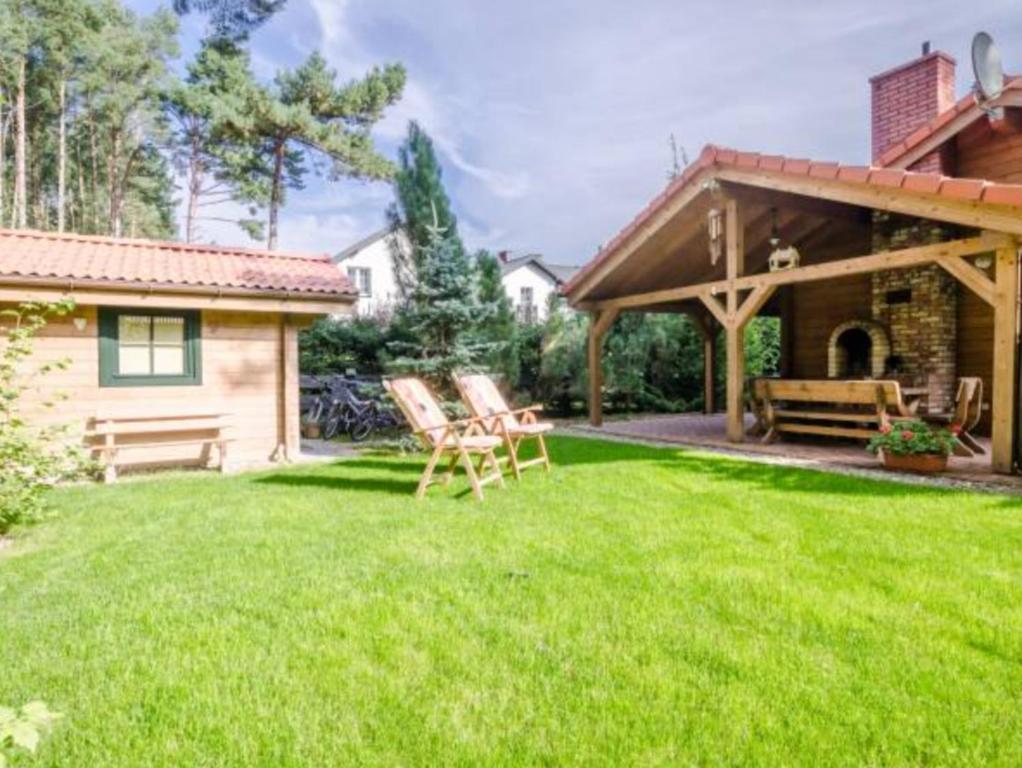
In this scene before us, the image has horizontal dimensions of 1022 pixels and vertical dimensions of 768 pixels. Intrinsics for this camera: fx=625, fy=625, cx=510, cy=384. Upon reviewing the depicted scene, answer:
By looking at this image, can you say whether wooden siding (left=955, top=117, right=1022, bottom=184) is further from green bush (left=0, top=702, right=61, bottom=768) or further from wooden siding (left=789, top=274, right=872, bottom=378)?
green bush (left=0, top=702, right=61, bottom=768)

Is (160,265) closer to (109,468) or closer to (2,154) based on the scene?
(109,468)

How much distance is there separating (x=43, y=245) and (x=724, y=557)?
7.97m

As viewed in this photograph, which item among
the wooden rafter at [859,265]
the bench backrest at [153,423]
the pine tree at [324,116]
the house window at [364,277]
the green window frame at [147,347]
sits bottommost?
the bench backrest at [153,423]

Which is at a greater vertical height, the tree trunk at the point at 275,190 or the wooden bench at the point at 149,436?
the tree trunk at the point at 275,190

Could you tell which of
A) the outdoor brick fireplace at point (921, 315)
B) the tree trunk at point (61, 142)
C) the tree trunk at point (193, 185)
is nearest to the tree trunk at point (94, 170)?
the tree trunk at point (61, 142)

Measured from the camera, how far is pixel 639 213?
9422mm

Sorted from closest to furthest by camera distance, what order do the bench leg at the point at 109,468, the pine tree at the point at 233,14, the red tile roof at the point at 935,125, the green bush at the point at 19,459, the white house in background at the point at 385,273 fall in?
the green bush at the point at 19,459 < the bench leg at the point at 109,468 < the red tile roof at the point at 935,125 < the pine tree at the point at 233,14 < the white house in background at the point at 385,273

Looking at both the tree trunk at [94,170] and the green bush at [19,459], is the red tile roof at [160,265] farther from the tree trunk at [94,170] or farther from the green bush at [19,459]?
the tree trunk at [94,170]

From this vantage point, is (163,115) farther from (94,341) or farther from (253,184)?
(94,341)

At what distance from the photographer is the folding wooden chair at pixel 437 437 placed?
5195mm

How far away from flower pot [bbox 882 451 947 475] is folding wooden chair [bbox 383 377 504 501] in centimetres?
406

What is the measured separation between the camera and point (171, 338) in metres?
7.52

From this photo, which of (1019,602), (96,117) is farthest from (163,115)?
(1019,602)

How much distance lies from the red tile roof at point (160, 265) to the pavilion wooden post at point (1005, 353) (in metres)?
7.05
